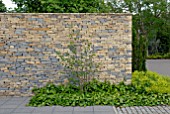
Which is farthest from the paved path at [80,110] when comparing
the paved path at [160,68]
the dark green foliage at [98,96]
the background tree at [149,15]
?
the background tree at [149,15]

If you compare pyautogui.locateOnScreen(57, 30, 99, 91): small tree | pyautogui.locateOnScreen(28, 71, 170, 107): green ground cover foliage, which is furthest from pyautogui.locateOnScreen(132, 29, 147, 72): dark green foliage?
pyautogui.locateOnScreen(57, 30, 99, 91): small tree

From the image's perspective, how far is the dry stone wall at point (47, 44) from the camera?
237 inches

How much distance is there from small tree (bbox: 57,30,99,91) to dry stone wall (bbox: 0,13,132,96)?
14cm

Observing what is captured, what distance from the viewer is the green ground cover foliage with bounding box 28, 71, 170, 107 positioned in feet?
16.8

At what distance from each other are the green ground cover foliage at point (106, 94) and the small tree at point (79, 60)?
22 cm

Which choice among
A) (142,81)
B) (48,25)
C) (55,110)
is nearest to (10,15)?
(48,25)

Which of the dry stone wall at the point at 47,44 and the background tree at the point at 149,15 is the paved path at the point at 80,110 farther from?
the background tree at the point at 149,15

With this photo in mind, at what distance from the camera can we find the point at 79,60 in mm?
5930

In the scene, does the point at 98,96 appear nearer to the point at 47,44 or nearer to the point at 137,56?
the point at 47,44

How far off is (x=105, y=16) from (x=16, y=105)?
3.17 metres

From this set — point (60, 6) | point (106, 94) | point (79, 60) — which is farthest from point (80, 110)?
point (60, 6)

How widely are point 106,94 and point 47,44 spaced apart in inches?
79.4

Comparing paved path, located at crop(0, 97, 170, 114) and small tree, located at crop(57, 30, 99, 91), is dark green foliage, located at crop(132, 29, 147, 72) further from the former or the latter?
paved path, located at crop(0, 97, 170, 114)

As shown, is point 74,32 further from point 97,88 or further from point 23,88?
point 23,88
